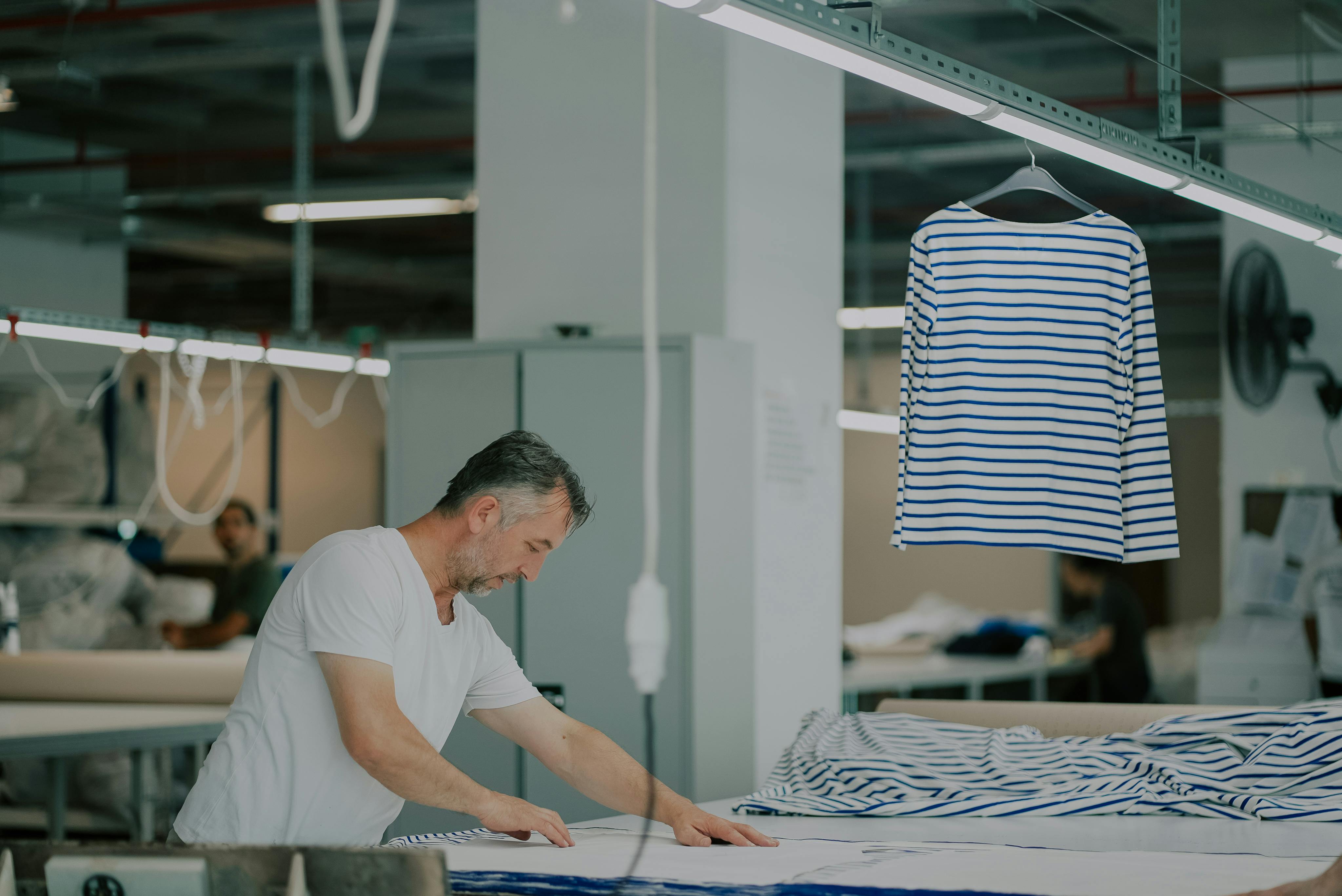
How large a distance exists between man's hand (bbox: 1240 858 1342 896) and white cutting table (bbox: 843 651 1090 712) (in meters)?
4.45

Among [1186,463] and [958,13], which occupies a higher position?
[958,13]

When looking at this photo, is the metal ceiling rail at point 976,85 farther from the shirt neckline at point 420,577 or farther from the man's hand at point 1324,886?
the man's hand at point 1324,886

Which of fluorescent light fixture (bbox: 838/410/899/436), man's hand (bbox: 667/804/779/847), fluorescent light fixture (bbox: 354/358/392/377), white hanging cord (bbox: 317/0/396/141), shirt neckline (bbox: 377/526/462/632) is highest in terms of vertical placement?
fluorescent light fixture (bbox: 354/358/392/377)

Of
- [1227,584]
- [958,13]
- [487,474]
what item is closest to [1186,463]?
[1227,584]

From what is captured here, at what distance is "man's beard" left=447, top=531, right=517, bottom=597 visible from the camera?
2.77 m

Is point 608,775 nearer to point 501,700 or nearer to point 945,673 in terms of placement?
point 501,700

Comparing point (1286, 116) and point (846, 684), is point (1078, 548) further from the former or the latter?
point (1286, 116)

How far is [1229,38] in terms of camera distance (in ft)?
23.9

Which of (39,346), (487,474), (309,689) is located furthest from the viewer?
(39,346)

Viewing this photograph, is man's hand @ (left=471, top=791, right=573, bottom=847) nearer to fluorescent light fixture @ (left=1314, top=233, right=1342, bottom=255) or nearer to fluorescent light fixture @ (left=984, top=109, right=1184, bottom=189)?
fluorescent light fixture @ (left=984, top=109, right=1184, bottom=189)

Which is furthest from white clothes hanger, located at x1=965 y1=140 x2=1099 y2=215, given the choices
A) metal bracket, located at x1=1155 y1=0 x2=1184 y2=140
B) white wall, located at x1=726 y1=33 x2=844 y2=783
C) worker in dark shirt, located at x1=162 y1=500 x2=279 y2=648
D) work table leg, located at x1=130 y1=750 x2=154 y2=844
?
worker in dark shirt, located at x1=162 y1=500 x2=279 y2=648

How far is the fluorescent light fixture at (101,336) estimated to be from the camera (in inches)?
221

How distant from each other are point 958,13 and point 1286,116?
6.32 feet

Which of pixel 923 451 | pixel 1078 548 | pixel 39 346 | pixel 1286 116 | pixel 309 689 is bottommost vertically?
pixel 309 689
